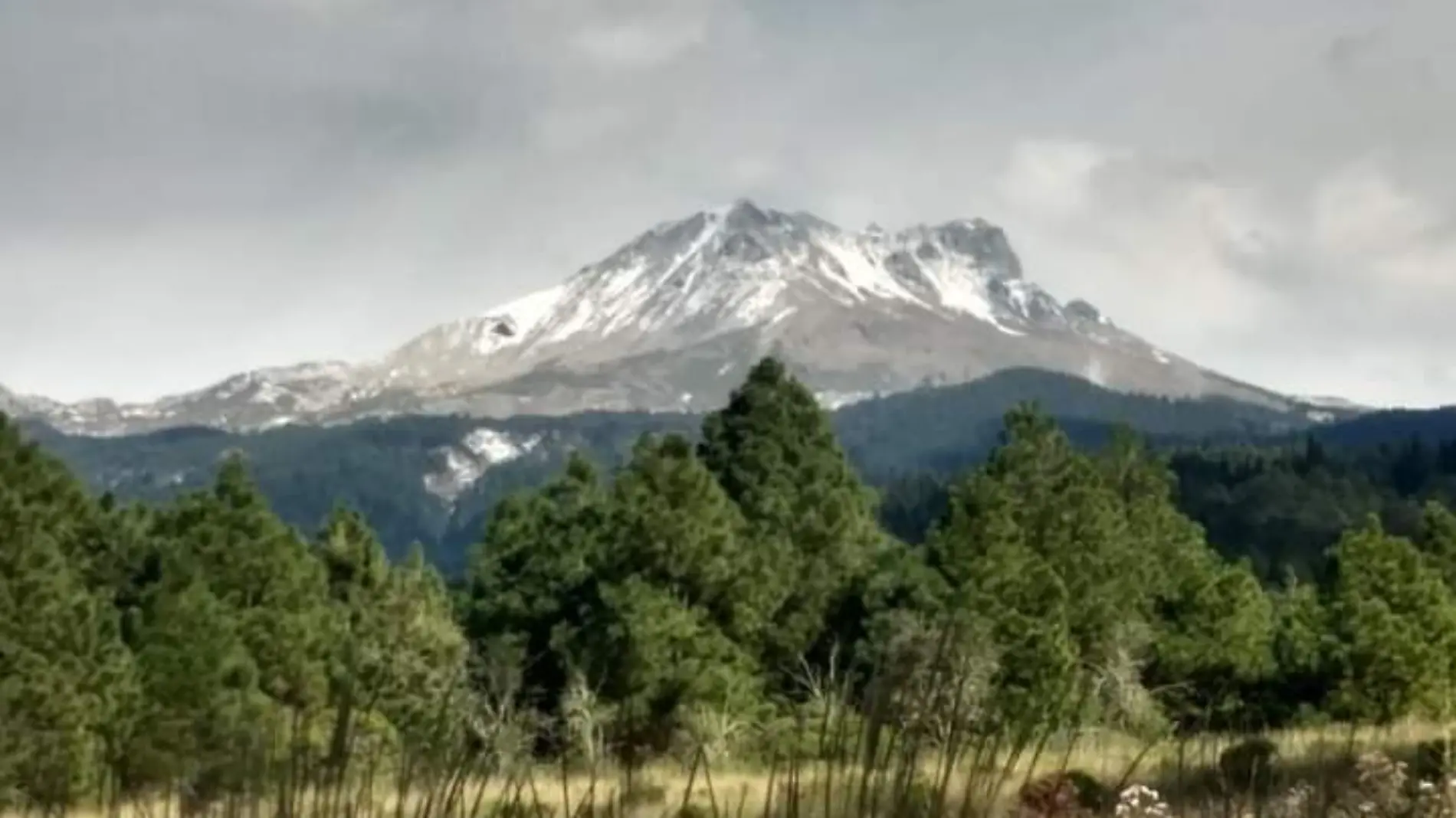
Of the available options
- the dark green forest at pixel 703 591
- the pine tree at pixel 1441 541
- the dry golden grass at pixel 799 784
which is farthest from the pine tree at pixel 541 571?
the pine tree at pixel 1441 541

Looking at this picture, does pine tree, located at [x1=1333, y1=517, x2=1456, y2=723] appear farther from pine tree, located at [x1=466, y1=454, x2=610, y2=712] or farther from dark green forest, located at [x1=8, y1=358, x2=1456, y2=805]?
pine tree, located at [x1=466, y1=454, x2=610, y2=712]

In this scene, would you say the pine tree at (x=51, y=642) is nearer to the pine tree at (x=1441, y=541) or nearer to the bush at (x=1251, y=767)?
the bush at (x=1251, y=767)

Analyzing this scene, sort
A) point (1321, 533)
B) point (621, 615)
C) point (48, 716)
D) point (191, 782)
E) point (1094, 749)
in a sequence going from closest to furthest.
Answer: point (191, 782)
point (1094, 749)
point (48, 716)
point (621, 615)
point (1321, 533)

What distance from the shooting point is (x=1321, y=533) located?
439 feet

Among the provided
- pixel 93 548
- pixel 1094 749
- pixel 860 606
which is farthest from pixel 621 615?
pixel 1094 749

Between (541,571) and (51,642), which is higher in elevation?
(541,571)

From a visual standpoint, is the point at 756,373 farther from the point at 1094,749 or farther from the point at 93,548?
the point at 1094,749

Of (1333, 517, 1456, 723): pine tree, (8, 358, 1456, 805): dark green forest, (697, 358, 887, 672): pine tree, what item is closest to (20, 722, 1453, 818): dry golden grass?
(8, 358, 1456, 805): dark green forest

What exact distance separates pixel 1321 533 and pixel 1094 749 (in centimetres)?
12460

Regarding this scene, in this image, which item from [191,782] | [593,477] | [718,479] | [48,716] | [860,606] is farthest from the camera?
[593,477]

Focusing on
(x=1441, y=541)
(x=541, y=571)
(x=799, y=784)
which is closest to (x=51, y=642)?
(x=541, y=571)

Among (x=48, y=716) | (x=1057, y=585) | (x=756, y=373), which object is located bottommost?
(x=48, y=716)

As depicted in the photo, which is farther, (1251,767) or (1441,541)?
(1441,541)

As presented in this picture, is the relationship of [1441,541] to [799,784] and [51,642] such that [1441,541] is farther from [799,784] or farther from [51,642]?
[799,784]
